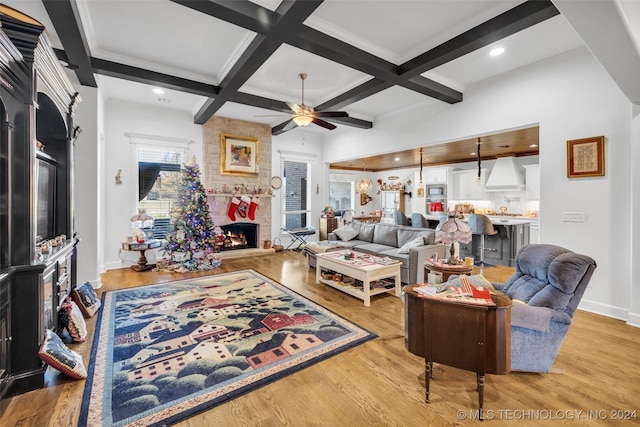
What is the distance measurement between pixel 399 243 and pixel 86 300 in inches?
184

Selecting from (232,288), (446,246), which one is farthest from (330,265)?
(446,246)

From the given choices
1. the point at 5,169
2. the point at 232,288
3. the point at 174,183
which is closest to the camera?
the point at 5,169

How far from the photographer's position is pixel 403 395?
1.99m

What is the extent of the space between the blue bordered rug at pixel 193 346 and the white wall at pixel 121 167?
185 centimetres

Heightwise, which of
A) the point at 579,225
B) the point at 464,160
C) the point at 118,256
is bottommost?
the point at 118,256

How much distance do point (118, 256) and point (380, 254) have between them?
505 centimetres

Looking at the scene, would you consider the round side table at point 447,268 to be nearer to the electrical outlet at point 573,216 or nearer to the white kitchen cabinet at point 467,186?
the electrical outlet at point 573,216

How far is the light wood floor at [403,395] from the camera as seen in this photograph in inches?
70.0

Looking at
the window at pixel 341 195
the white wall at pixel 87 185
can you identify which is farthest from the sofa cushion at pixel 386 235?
the window at pixel 341 195

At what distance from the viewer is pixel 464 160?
28.0ft

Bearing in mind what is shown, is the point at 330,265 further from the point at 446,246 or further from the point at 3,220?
the point at 3,220

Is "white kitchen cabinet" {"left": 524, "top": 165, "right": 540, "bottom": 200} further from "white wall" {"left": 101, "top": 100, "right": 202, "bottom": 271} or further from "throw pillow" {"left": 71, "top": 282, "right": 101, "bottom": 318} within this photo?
"throw pillow" {"left": 71, "top": 282, "right": 101, "bottom": 318}

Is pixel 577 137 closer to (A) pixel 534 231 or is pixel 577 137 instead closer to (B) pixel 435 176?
(A) pixel 534 231

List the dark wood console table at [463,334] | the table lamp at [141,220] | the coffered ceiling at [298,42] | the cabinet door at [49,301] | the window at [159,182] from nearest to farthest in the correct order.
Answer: the dark wood console table at [463,334] < the cabinet door at [49,301] < the coffered ceiling at [298,42] < the table lamp at [141,220] < the window at [159,182]
